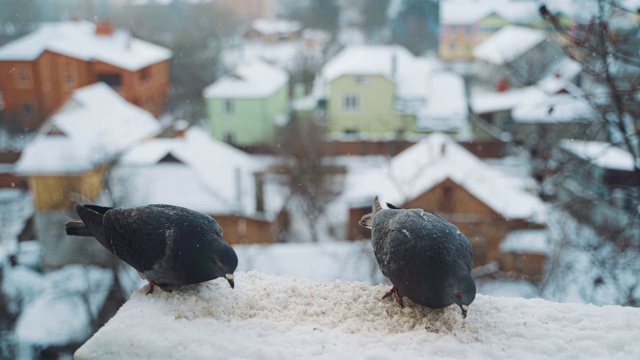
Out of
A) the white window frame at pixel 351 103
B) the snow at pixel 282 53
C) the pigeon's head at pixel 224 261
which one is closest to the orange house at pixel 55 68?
the snow at pixel 282 53

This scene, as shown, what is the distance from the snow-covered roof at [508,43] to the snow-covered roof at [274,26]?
7570 mm

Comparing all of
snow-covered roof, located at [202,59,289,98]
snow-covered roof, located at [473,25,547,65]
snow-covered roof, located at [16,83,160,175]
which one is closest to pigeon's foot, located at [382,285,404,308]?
snow-covered roof, located at [16,83,160,175]

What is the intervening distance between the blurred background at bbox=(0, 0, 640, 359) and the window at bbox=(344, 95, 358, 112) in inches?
2.1

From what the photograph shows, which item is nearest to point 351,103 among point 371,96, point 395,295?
point 371,96

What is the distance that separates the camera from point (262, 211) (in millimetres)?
13578

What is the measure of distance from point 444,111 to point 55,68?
11.7 metres

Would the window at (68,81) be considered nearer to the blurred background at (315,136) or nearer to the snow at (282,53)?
the blurred background at (315,136)

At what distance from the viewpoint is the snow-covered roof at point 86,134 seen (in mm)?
12180

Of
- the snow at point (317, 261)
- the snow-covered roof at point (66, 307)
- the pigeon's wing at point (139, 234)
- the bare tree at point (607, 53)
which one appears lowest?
the snow-covered roof at point (66, 307)

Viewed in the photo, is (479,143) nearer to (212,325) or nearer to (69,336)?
(69,336)

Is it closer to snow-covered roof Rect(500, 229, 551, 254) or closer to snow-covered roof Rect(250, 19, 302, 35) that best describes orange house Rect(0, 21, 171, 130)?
snow-covered roof Rect(250, 19, 302, 35)

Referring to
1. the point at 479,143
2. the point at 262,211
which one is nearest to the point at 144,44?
the point at 262,211

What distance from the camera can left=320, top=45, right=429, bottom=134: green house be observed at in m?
19.8

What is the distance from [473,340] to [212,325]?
3.19 feet
